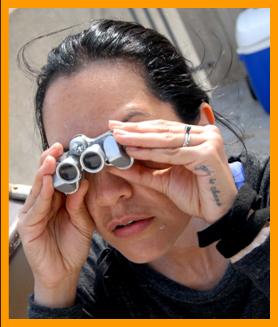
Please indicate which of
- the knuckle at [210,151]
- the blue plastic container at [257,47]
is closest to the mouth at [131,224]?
the knuckle at [210,151]

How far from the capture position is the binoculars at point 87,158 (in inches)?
→ 37.2

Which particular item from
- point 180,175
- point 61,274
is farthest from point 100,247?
point 180,175

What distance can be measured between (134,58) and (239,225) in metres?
0.46

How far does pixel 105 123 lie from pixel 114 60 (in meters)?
0.18

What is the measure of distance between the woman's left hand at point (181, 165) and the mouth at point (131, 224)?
0.08 m

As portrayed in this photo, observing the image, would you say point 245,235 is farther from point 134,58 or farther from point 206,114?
point 134,58

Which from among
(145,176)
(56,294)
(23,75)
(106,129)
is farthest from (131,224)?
(23,75)

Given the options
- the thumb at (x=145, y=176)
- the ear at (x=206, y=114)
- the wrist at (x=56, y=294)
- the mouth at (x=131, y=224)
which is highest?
the ear at (x=206, y=114)

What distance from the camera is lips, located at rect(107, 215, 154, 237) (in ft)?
3.37

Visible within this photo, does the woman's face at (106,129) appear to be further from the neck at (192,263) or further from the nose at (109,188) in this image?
the neck at (192,263)

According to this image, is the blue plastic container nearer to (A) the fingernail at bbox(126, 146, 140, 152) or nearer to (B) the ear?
(B) the ear

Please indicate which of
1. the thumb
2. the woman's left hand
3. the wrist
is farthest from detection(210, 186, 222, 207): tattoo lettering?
the wrist

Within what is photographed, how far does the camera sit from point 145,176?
1007 mm

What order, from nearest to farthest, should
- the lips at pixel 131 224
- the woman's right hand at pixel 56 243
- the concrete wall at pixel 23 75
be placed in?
the lips at pixel 131 224 → the woman's right hand at pixel 56 243 → the concrete wall at pixel 23 75
